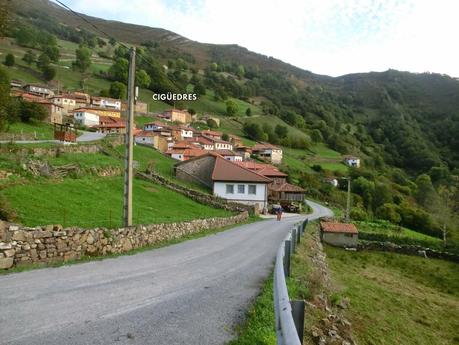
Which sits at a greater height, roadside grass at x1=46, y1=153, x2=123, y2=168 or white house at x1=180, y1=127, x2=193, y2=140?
white house at x1=180, y1=127, x2=193, y2=140

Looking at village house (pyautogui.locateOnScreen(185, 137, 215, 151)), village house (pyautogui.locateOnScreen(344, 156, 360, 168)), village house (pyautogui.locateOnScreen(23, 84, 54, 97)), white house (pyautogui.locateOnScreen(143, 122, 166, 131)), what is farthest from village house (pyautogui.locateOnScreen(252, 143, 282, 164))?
village house (pyautogui.locateOnScreen(23, 84, 54, 97))

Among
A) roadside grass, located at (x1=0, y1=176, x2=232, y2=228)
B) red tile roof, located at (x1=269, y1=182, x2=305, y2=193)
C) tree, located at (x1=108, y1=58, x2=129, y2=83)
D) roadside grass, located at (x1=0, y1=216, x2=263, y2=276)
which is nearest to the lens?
roadside grass, located at (x1=0, y1=216, x2=263, y2=276)

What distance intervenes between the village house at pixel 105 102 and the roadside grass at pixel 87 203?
261ft

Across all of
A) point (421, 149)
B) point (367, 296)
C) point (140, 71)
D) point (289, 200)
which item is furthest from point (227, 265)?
point (421, 149)

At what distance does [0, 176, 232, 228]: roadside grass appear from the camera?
A: 1698 centimetres

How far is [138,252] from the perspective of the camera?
15820 mm

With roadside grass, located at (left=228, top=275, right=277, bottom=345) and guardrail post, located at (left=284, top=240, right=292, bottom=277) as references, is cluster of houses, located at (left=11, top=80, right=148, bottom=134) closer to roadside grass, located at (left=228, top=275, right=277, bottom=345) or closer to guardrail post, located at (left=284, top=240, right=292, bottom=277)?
guardrail post, located at (left=284, top=240, right=292, bottom=277)

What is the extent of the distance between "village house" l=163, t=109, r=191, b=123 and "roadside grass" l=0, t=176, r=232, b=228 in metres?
84.6

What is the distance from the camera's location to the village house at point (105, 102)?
109275mm

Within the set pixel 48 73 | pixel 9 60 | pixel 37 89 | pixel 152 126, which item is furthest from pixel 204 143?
pixel 9 60

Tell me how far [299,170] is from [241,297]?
284ft

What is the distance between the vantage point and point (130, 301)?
8602 mm

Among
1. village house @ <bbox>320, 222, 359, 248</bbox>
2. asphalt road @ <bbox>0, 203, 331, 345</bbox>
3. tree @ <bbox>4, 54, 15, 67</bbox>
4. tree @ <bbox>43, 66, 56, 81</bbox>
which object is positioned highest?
tree @ <bbox>4, 54, 15, 67</bbox>

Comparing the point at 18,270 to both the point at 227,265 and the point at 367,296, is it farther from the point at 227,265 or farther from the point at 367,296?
the point at 367,296
